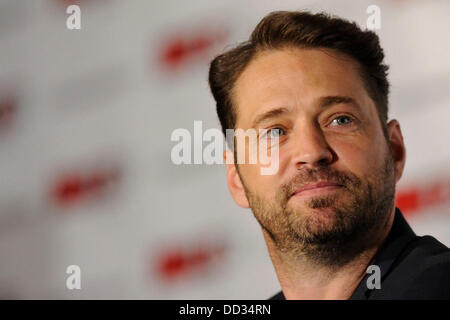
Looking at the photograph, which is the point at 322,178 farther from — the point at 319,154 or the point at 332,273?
the point at 332,273

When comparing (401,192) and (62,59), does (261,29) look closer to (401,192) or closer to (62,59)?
(401,192)

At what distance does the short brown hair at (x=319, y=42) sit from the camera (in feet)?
3.32

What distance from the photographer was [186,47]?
5.45 feet

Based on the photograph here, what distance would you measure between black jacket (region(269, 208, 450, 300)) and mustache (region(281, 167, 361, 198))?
124 mm

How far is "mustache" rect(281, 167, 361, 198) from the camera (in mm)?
895

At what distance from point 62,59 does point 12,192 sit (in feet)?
1.46

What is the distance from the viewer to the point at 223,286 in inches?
59.9

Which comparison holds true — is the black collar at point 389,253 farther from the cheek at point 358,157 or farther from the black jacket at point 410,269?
the cheek at point 358,157

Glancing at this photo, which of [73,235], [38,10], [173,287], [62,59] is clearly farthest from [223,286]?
[38,10]

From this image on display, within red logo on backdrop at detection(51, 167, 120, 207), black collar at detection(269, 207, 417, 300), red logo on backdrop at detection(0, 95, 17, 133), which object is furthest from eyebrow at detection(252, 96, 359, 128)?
red logo on backdrop at detection(0, 95, 17, 133)

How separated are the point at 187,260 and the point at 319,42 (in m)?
0.80

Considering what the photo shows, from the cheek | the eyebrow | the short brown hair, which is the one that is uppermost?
the short brown hair

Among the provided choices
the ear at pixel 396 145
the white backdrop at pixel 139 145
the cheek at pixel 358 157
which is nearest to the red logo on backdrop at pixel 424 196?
the white backdrop at pixel 139 145

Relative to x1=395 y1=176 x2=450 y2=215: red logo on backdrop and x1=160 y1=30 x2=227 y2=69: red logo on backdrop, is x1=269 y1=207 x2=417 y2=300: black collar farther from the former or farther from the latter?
x1=160 y1=30 x2=227 y2=69: red logo on backdrop
